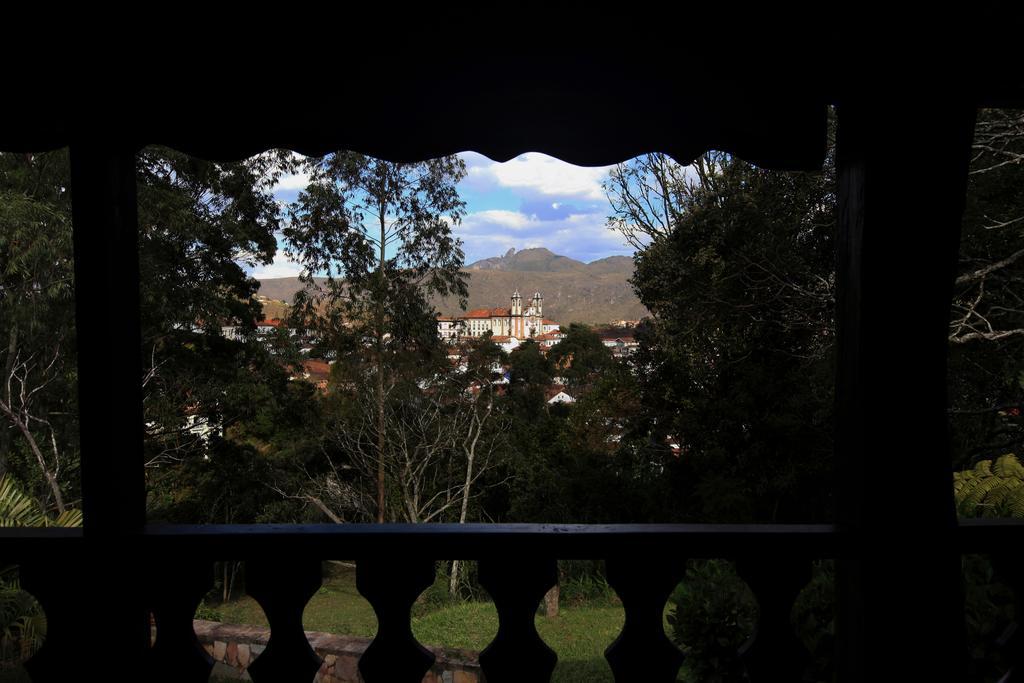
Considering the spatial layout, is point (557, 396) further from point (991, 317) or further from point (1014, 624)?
point (1014, 624)

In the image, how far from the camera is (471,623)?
755 cm

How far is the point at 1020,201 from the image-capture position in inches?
226

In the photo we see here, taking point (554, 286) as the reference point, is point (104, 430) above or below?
below

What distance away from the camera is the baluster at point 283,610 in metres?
1.07

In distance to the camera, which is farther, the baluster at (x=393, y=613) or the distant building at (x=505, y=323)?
the distant building at (x=505, y=323)

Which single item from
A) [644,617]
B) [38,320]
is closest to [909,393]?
[644,617]

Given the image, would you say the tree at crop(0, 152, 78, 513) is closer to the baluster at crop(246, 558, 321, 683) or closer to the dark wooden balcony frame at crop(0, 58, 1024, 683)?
the dark wooden balcony frame at crop(0, 58, 1024, 683)

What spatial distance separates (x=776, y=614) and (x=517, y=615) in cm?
45

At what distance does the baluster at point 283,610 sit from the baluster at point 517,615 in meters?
0.31

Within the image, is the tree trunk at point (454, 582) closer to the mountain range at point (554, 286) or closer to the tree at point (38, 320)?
the mountain range at point (554, 286)

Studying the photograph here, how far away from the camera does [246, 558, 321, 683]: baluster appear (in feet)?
3.51

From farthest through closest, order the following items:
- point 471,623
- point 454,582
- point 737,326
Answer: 1. point 454,582
2. point 471,623
3. point 737,326

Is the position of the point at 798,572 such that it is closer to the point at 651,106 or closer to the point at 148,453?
the point at 651,106

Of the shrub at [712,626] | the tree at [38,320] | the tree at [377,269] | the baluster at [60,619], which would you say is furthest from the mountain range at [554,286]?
the baluster at [60,619]
